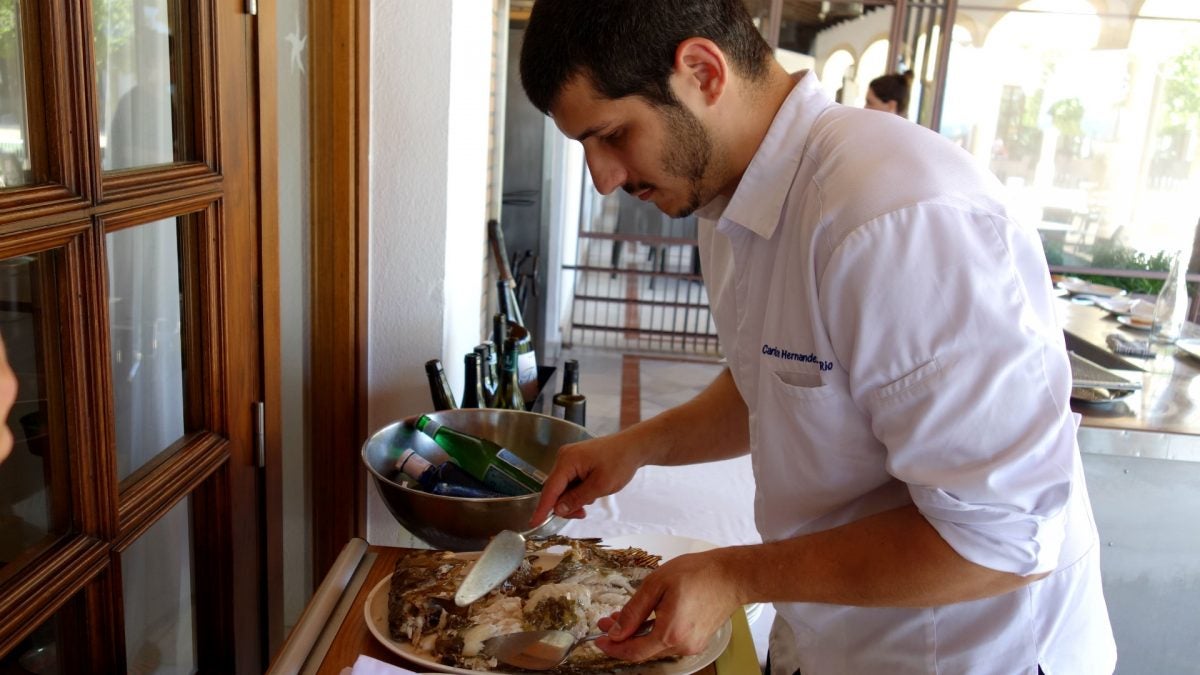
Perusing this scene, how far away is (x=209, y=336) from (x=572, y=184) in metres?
4.70

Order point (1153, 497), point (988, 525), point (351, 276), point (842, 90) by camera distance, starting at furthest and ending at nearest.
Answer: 1. point (842, 90)
2. point (1153, 497)
3. point (351, 276)
4. point (988, 525)

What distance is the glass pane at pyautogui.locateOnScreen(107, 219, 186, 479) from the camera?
105 centimetres

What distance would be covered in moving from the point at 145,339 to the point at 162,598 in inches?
13.5

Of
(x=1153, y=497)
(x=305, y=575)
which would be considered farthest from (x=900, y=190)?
(x=1153, y=497)

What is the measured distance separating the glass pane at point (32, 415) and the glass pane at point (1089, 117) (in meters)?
5.48

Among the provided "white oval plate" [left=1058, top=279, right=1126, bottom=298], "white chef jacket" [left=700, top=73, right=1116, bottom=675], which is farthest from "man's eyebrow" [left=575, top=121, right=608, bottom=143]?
"white oval plate" [left=1058, top=279, right=1126, bottom=298]

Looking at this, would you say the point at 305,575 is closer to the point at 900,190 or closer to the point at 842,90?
the point at 900,190

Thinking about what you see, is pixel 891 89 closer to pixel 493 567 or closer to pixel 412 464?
pixel 412 464

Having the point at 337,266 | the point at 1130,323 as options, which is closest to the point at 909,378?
the point at 337,266

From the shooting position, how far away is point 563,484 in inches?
50.5

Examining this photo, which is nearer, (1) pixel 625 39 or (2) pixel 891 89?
(1) pixel 625 39

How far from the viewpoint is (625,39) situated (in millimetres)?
922

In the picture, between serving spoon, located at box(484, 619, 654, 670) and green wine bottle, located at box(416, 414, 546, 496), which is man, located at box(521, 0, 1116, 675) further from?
green wine bottle, located at box(416, 414, 546, 496)

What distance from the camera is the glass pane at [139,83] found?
0.97 m
